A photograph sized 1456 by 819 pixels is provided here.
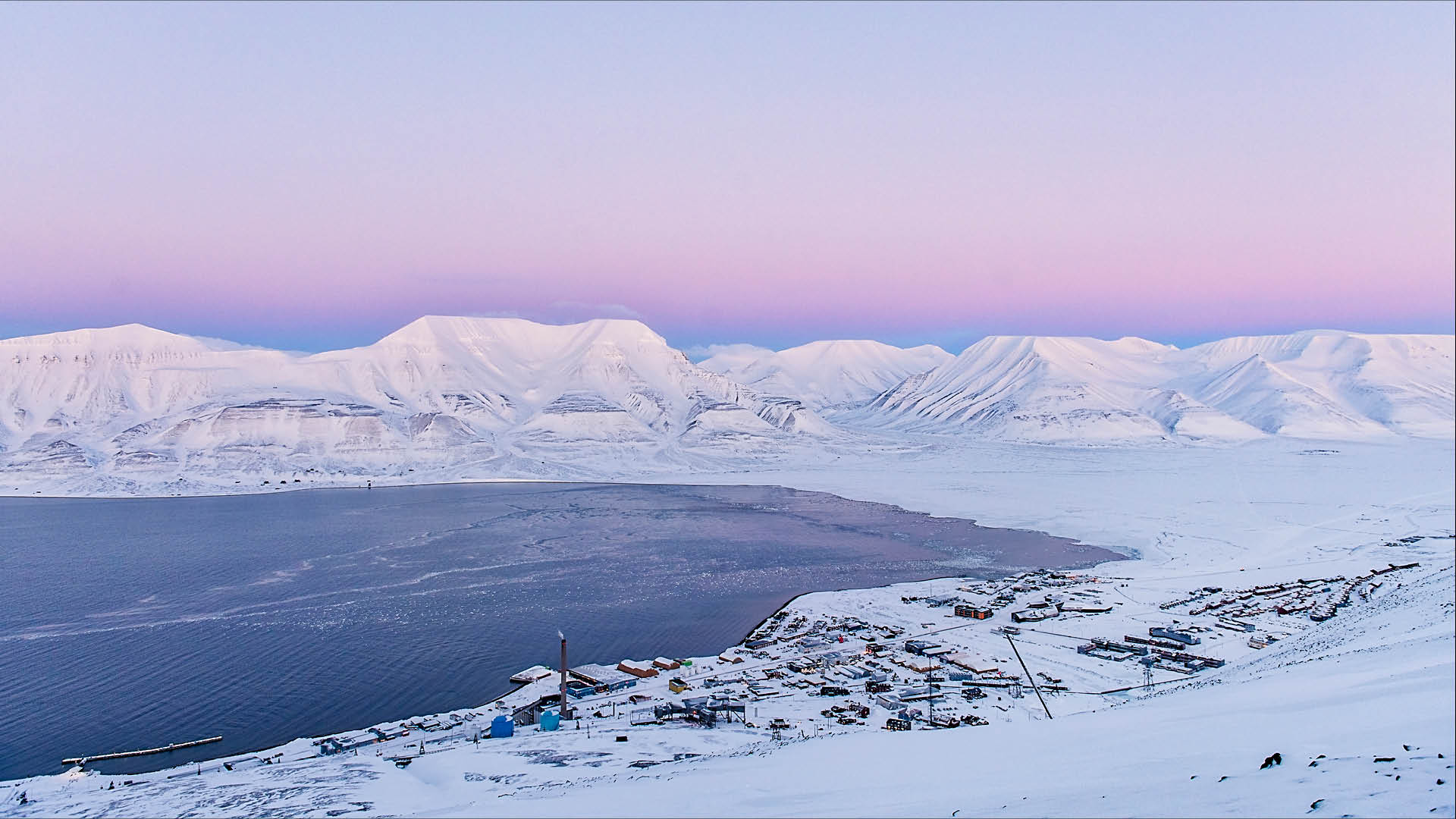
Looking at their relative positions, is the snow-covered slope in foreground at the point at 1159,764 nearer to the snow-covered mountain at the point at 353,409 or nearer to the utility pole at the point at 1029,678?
the utility pole at the point at 1029,678

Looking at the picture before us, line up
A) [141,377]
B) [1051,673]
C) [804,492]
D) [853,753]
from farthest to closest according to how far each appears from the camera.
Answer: [141,377]
[804,492]
[1051,673]
[853,753]

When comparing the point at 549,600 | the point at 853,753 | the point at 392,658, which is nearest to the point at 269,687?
the point at 392,658

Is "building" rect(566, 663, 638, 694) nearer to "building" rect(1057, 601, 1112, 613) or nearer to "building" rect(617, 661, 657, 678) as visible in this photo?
"building" rect(617, 661, 657, 678)

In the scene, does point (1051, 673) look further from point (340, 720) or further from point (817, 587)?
point (340, 720)

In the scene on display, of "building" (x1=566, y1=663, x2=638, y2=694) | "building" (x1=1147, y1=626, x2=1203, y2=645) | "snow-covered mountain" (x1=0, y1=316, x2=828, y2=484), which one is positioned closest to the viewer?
"building" (x1=566, y1=663, x2=638, y2=694)

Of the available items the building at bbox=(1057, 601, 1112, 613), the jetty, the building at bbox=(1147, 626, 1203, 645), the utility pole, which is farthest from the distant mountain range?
the building at bbox=(1147, 626, 1203, 645)

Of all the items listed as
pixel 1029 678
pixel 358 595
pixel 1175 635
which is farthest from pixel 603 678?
pixel 1175 635

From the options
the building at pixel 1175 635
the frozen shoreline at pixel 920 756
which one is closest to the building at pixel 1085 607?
the frozen shoreline at pixel 920 756
